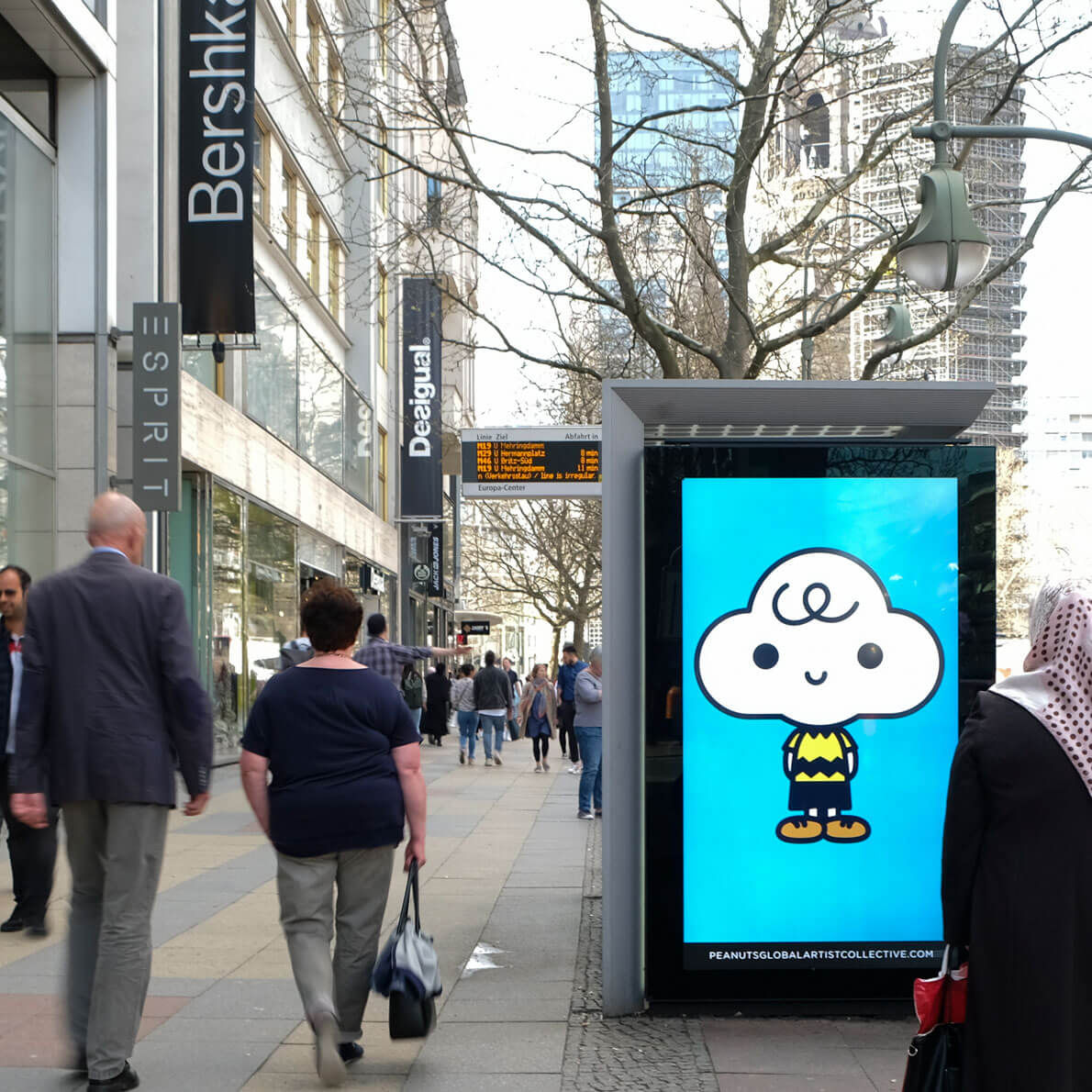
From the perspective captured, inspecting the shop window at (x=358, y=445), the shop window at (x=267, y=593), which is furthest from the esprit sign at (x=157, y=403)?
the shop window at (x=358, y=445)

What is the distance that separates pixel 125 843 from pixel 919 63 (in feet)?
42.4

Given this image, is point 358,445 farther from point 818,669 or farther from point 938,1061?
point 938,1061

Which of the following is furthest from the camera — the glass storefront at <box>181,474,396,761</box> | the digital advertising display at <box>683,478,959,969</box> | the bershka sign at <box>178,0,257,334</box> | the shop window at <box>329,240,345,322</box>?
the shop window at <box>329,240,345,322</box>

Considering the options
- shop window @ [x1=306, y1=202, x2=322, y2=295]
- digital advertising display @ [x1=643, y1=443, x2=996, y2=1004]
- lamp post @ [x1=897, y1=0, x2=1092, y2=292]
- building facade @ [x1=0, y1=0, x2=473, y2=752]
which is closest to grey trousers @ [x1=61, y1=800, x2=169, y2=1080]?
digital advertising display @ [x1=643, y1=443, x2=996, y2=1004]

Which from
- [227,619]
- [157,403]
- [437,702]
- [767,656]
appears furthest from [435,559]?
[767,656]

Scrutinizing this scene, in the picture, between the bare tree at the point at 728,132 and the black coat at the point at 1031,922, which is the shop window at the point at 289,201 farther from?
the black coat at the point at 1031,922

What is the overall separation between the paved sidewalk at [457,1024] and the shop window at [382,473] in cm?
2889

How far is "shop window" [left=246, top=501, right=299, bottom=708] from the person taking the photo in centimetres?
2288

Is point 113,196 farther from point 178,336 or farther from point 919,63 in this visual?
point 919,63

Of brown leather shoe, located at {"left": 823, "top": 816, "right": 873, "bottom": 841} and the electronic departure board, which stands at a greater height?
the electronic departure board

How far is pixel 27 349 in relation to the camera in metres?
15.0

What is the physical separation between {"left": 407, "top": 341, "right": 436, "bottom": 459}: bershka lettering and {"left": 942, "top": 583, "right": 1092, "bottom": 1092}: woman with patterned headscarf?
3622cm

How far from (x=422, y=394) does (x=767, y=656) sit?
111ft

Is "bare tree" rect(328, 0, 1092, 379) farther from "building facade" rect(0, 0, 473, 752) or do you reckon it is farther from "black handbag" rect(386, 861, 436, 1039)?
"black handbag" rect(386, 861, 436, 1039)
